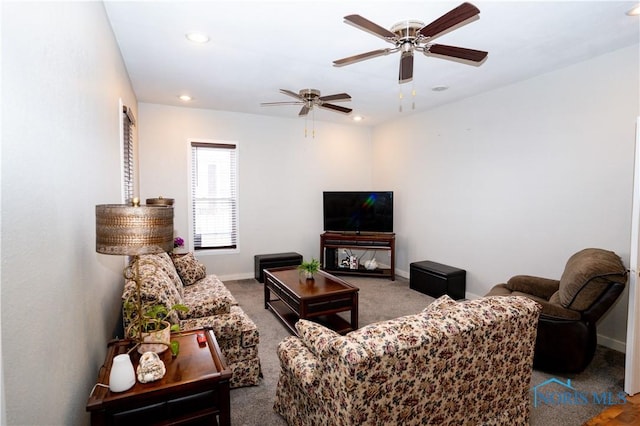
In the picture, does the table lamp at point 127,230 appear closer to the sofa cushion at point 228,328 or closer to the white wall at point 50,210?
the white wall at point 50,210

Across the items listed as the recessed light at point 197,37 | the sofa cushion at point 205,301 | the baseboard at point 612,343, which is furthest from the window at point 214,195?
the baseboard at point 612,343

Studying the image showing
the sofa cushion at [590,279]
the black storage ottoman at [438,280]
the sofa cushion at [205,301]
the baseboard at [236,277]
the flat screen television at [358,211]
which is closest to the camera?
the sofa cushion at [590,279]

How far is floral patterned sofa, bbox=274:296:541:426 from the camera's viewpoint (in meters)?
1.41

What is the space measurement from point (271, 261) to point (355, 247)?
4.85 ft

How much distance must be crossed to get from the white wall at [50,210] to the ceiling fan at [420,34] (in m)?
1.49

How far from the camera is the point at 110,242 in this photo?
143cm

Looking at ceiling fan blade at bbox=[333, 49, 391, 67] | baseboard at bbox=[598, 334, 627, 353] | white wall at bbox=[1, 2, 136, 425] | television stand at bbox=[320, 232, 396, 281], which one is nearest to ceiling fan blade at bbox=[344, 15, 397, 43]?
ceiling fan blade at bbox=[333, 49, 391, 67]

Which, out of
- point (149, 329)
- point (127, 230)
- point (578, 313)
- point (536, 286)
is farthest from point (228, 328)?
point (536, 286)

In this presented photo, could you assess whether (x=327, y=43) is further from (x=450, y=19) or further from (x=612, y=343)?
(x=612, y=343)

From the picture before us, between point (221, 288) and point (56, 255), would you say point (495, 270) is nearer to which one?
point (221, 288)

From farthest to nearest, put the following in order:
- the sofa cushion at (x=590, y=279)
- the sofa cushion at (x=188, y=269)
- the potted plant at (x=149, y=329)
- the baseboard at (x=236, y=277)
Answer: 1. the baseboard at (x=236, y=277)
2. the sofa cushion at (x=188, y=269)
3. the sofa cushion at (x=590, y=279)
4. the potted plant at (x=149, y=329)

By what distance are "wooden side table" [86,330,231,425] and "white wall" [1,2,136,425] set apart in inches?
4.9

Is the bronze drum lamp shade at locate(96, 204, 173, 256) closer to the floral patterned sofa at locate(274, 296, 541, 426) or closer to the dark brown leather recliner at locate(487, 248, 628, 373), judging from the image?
the floral patterned sofa at locate(274, 296, 541, 426)

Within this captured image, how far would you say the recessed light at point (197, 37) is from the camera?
2808 mm
